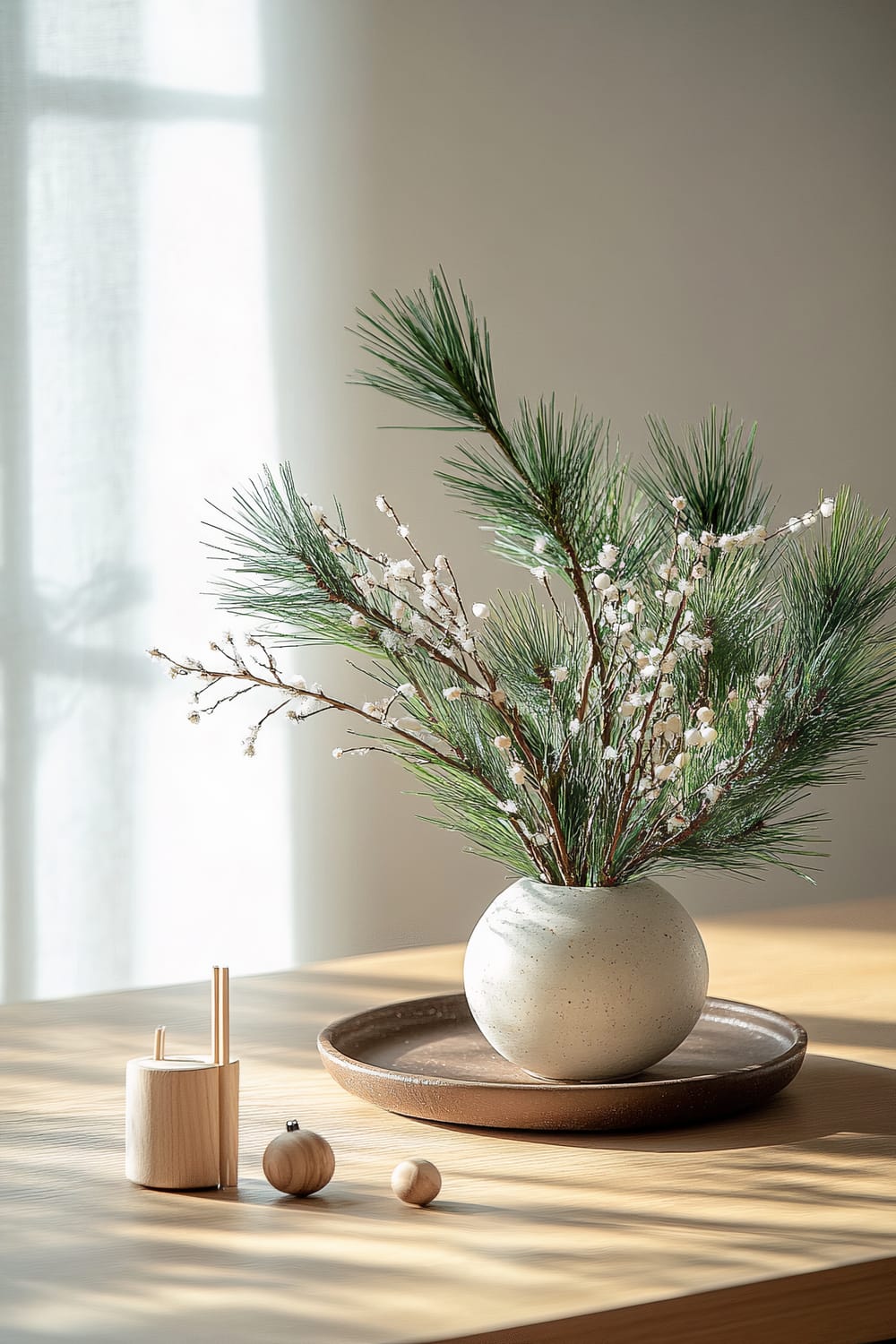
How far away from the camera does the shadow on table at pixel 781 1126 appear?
2.83ft

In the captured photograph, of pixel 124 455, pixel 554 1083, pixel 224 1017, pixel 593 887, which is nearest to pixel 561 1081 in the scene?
pixel 554 1083

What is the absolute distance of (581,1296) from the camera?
0.62 metres

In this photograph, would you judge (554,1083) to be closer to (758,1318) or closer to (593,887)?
(593,887)

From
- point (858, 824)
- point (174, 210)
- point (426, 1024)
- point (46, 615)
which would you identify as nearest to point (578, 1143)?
point (426, 1024)

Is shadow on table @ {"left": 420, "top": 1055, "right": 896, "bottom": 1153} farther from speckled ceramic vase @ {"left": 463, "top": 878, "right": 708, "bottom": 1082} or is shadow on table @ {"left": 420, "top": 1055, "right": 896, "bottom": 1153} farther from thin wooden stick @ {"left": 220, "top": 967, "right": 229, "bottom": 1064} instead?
thin wooden stick @ {"left": 220, "top": 967, "right": 229, "bottom": 1064}

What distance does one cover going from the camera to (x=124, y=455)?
263 centimetres

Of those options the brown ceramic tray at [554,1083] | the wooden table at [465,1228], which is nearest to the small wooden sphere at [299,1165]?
the wooden table at [465,1228]

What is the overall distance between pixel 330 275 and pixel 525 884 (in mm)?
2066

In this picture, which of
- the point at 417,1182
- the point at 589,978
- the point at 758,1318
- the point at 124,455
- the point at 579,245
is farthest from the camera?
the point at 579,245

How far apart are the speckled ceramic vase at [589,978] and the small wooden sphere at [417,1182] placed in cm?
16

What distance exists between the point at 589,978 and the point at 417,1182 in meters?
0.18

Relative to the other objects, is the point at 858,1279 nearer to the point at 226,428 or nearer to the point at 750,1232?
the point at 750,1232

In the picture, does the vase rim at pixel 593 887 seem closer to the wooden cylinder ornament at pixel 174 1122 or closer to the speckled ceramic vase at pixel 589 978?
the speckled ceramic vase at pixel 589 978

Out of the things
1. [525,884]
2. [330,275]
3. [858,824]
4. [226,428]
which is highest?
[330,275]
